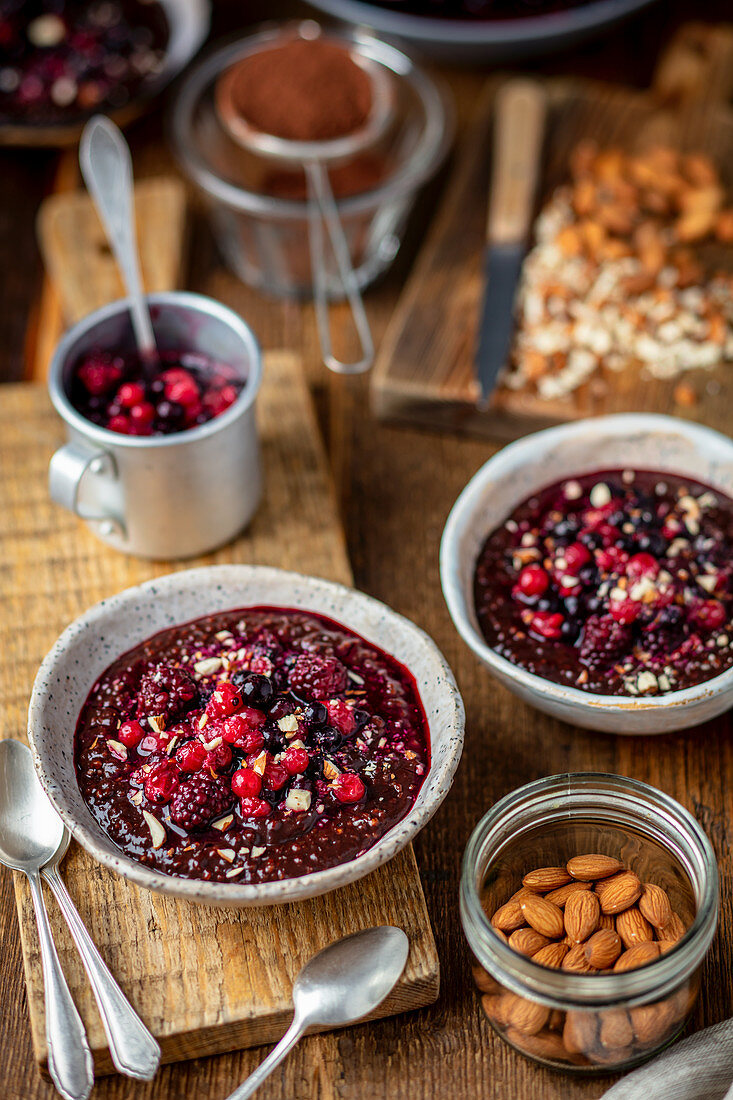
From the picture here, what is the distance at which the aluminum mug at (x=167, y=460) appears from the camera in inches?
68.3

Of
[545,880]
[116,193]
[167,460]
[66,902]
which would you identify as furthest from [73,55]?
[545,880]

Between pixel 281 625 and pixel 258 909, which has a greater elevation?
pixel 281 625

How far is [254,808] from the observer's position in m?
1.43

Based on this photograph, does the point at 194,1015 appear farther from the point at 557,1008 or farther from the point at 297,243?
the point at 297,243

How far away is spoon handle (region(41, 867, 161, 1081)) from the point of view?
135 cm

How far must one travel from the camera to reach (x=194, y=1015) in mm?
1397

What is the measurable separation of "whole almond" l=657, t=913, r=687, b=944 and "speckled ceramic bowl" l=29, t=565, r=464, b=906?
0.32m

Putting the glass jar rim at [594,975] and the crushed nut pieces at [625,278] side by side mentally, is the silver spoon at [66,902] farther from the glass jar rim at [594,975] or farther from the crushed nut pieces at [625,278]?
the crushed nut pieces at [625,278]

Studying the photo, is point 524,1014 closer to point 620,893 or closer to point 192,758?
point 620,893

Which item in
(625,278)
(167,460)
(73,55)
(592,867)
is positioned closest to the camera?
(592,867)

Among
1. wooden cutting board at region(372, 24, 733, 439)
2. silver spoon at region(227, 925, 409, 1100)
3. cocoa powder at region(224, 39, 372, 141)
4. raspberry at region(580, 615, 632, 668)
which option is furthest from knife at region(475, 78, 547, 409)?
silver spoon at region(227, 925, 409, 1100)

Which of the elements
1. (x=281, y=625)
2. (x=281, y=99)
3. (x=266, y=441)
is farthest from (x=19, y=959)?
(x=281, y=99)

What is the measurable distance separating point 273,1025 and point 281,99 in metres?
1.78

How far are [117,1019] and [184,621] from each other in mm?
555
